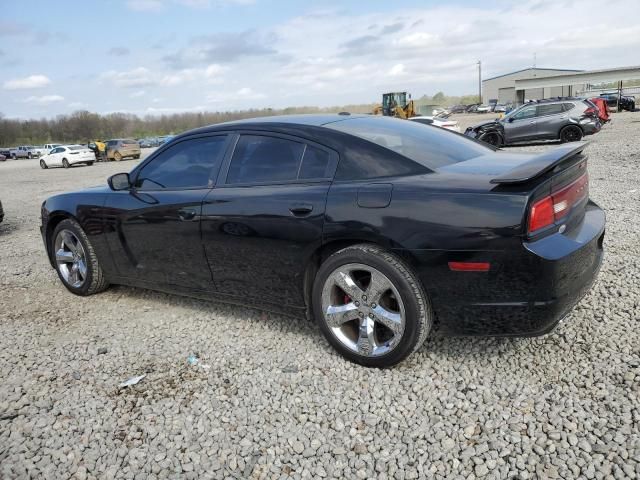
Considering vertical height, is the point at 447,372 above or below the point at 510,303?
below

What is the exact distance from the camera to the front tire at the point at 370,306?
9.09ft

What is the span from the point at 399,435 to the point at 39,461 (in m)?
1.71

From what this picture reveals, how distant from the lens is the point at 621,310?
3.45 metres

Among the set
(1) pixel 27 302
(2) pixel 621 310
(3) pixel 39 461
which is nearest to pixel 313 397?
(3) pixel 39 461

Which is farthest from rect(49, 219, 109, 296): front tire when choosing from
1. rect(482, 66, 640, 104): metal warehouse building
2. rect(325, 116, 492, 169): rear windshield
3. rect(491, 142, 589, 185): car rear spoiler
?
rect(482, 66, 640, 104): metal warehouse building

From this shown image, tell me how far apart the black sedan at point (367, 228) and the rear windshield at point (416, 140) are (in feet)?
0.06

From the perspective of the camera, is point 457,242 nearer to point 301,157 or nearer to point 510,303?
point 510,303

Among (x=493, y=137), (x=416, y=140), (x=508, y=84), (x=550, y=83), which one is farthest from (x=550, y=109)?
(x=508, y=84)

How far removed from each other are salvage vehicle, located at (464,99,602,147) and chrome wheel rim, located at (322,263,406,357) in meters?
15.2

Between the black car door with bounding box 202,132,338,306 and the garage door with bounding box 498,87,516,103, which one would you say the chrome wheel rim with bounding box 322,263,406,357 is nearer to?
the black car door with bounding box 202,132,338,306

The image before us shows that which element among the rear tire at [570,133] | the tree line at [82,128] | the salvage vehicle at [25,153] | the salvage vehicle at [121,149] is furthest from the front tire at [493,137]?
the tree line at [82,128]

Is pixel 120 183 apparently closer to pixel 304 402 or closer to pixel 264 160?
pixel 264 160

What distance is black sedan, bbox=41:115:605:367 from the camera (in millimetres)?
2564

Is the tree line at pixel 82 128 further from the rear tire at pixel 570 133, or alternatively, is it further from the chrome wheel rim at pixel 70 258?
the chrome wheel rim at pixel 70 258
